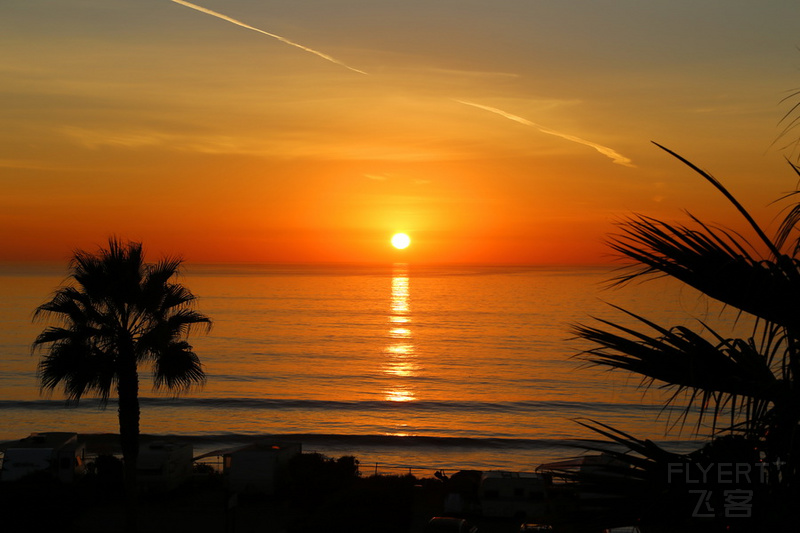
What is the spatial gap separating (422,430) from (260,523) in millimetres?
25624

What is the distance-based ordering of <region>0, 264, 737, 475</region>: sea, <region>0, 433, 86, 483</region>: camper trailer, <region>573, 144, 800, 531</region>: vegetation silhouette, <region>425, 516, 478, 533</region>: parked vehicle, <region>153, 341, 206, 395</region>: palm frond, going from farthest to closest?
<region>0, 264, 737, 475</region>: sea, <region>0, 433, 86, 483</region>: camper trailer, <region>425, 516, 478, 533</region>: parked vehicle, <region>153, 341, 206, 395</region>: palm frond, <region>573, 144, 800, 531</region>: vegetation silhouette

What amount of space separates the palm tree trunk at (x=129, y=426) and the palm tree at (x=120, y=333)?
0.02 metres

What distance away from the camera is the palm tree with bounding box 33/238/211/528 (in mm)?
16547

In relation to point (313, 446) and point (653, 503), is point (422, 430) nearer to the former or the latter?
point (313, 446)

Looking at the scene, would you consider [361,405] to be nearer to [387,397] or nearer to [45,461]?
[387,397]

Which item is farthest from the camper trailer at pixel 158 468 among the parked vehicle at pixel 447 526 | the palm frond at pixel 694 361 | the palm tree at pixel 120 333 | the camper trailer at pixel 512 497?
the palm frond at pixel 694 361

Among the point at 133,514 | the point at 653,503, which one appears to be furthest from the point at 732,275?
the point at 133,514

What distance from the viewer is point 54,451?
24.6m

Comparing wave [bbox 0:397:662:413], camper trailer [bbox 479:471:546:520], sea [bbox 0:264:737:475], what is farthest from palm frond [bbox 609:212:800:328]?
wave [bbox 0:397:662:413]

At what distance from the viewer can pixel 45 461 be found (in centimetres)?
2428

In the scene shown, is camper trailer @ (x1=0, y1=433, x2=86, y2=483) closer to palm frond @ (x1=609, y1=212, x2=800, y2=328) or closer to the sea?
the sea

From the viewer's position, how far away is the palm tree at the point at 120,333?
16547mm

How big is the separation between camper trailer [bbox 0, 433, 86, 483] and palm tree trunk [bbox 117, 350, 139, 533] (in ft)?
31.3

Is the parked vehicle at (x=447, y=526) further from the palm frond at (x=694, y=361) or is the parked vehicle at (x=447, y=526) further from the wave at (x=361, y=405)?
the wave at (x=361, y=405)
